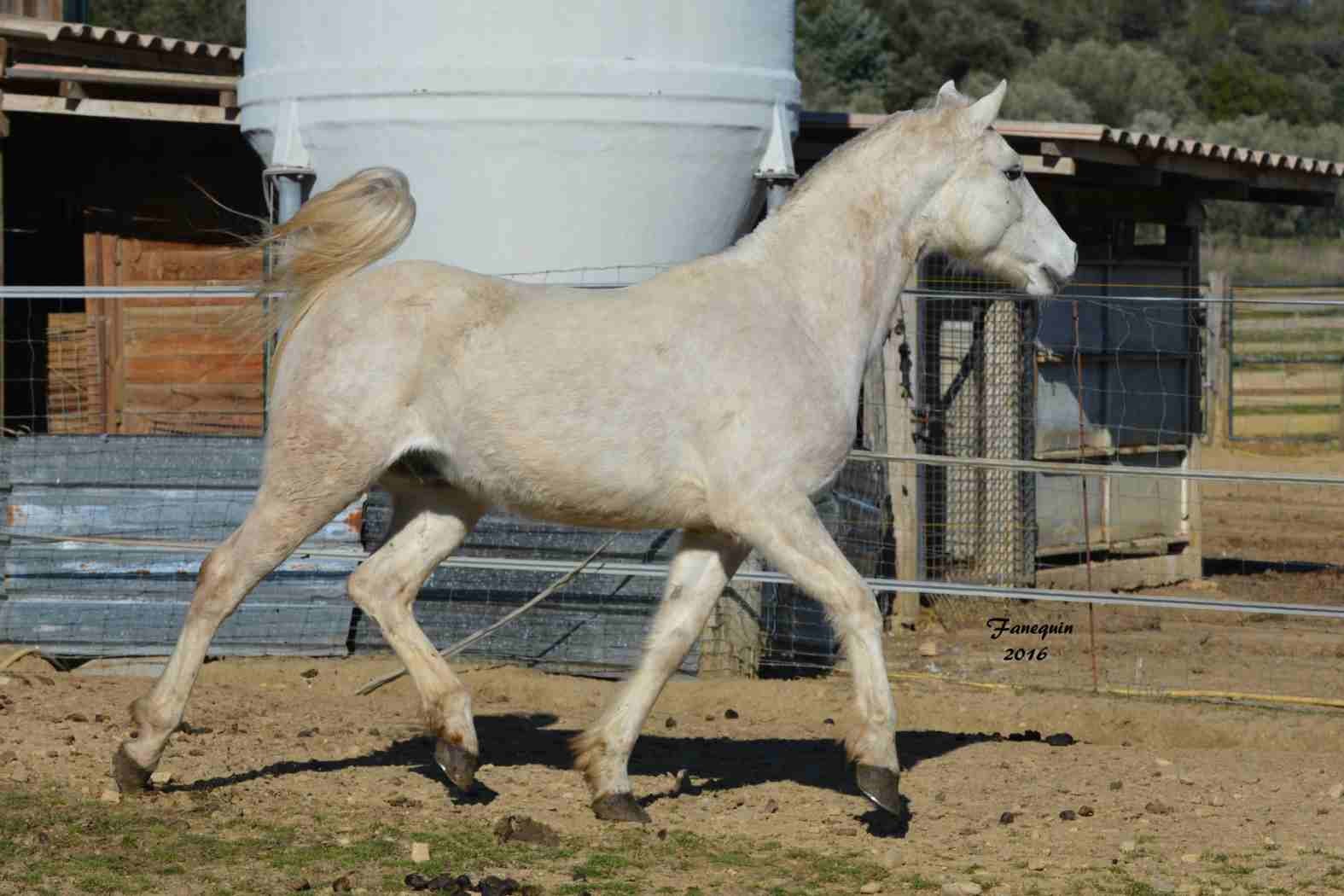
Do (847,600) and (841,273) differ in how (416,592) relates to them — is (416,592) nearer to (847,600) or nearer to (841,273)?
(847,600)

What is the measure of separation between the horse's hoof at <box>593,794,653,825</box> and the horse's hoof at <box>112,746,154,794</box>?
→ 1.46 metres

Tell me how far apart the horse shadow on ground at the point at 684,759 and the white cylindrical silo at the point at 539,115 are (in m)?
3.15

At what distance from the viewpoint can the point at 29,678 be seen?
27.7ft

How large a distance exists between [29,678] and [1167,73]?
45320 mm

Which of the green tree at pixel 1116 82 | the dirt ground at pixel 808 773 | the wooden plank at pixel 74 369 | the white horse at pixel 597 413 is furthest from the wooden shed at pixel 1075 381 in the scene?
the green tree at pixel 1116 82

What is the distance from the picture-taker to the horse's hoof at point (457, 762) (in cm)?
544

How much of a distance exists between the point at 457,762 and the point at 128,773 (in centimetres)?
108

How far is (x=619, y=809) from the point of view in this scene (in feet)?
18.0

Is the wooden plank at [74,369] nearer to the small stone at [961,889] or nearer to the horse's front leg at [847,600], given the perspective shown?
the horse's front leg at [847,600]

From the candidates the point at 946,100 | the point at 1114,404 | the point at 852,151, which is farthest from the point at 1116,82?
the point at 852,151

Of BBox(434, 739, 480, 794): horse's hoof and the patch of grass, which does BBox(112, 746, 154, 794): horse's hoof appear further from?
the patch of grass

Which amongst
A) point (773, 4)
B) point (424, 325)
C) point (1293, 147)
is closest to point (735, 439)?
point (424, 325)

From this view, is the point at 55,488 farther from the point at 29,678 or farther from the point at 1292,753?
the point at 1292,753

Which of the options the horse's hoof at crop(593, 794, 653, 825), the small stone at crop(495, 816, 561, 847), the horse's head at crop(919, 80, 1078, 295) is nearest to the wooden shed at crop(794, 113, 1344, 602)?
the horse's head at crop(919, 80, 1078, 295)
